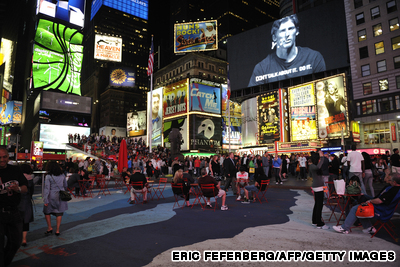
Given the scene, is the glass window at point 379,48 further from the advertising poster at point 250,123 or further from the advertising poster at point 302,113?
the advertising poster at point 250,123

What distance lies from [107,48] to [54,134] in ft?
83.6

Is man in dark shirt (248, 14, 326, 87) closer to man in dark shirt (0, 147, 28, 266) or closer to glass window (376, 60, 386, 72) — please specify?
glass window (376, 60, 386, 72)

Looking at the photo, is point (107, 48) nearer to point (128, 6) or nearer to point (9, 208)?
point (9, 208)

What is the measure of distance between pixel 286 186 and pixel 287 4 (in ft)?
285

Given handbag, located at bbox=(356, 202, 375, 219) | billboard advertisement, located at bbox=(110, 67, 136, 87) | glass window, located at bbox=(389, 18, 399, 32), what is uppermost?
billboard advertisement, located at bbox=(110, 67, 136, 87)

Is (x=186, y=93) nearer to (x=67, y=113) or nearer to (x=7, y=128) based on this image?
(x=67, y=113)

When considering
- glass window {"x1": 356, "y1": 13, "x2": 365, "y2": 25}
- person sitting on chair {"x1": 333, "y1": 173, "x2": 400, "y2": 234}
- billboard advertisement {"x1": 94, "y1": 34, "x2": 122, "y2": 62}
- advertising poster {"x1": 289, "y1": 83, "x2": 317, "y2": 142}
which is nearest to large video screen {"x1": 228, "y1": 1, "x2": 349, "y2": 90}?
glass window {"x1": 356, "y1": 13, "x2": 365, "y2": 25}

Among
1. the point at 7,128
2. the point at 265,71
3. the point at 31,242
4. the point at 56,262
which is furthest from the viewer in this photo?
the point at 7,128

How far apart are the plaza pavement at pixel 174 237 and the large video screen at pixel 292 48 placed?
130 ft

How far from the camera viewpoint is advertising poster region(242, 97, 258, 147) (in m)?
48.3

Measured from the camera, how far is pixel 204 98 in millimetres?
55656

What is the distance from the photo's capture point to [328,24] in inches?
1635

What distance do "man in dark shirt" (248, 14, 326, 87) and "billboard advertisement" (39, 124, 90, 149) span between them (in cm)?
3854

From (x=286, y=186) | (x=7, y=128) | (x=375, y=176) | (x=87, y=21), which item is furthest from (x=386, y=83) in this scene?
(x=87, y=21)
